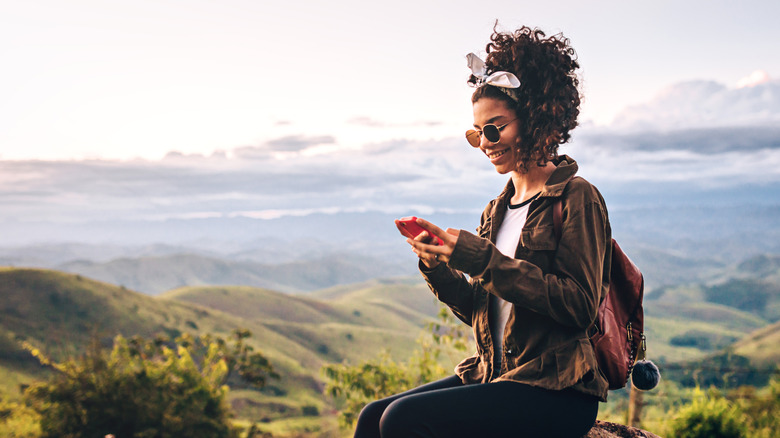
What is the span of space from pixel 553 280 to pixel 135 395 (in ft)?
40.8

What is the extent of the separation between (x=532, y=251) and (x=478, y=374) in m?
0.89

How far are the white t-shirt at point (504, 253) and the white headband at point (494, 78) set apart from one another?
23.3 inches

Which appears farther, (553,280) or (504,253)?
(504,253)

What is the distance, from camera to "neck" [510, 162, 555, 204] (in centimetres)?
312

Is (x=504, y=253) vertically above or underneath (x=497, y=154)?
underneath

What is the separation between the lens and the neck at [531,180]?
3.12 m

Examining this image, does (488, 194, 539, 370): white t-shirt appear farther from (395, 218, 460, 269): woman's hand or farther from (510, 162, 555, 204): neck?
(395, 218, 460, 269): woman's hand

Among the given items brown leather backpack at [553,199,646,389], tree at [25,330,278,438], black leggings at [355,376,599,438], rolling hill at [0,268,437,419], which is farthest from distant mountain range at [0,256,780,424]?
brown leather backpack at [553,199,646,389]

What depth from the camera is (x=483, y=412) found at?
271 cm

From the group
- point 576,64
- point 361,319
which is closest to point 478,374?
point 576,64

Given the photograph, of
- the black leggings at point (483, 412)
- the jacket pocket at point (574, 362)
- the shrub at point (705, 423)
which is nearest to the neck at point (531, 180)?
the jacket pocket at point (574, 362)

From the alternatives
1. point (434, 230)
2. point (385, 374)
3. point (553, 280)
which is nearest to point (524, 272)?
point (553, 280)

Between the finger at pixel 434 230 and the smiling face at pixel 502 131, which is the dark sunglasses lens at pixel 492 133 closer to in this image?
the smiling face at pixel 502 131

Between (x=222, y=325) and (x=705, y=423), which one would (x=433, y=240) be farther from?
(x=222, y=325)
